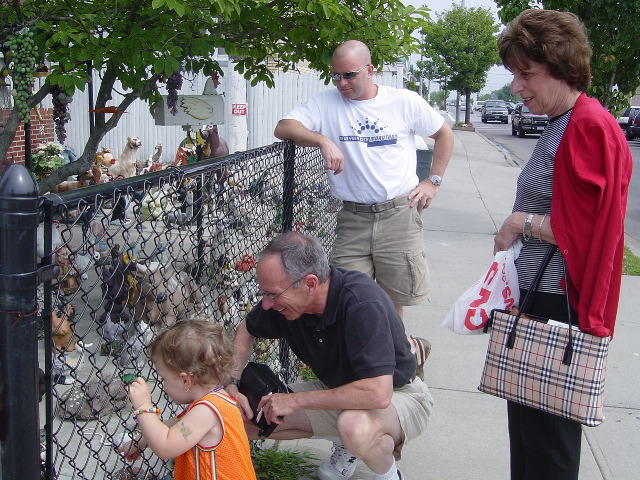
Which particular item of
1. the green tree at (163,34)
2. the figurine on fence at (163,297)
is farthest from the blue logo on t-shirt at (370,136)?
the figurine on fence at (163,297)

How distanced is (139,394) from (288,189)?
5.75 feet

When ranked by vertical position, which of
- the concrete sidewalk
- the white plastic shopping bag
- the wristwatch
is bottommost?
the concrete sidewalk

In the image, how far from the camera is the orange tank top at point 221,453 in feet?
6.55

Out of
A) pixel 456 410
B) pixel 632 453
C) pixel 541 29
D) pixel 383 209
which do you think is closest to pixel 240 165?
pixel 383 209

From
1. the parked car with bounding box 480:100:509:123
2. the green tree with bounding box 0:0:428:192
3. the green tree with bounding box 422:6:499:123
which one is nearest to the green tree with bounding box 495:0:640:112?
the green tree with bounding box 0:0:428:192

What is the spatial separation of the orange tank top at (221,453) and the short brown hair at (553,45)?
55.9 inches

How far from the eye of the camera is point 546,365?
83.8 inches

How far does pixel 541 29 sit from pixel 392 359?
3.87ft

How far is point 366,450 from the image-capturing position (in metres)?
2.47

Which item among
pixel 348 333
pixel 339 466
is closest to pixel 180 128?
pixel 339 466

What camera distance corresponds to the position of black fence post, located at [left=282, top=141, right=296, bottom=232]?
3.46m

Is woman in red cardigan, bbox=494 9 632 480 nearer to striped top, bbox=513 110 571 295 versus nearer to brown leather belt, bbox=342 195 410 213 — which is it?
striped top, bbox=513 110 571 295

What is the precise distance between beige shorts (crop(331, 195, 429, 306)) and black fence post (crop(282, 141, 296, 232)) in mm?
408

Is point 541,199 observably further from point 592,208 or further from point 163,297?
point 163,297
